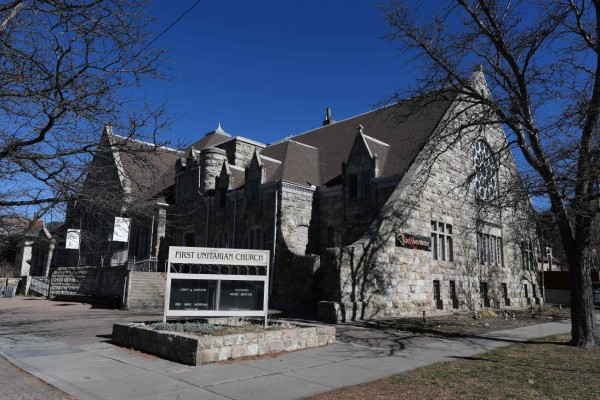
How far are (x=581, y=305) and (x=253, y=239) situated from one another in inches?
687

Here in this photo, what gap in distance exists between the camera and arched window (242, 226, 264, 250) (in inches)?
1008

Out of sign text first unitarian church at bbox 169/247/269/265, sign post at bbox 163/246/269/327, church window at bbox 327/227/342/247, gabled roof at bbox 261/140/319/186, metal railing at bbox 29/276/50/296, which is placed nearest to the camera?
sign post at bbox 163/246/269/327

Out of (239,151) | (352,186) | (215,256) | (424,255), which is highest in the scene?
(239,151)

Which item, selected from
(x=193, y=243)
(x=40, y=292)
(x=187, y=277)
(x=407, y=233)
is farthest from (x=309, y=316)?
(x=40, y=292)

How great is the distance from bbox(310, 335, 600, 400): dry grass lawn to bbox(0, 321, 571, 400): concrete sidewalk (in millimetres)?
496

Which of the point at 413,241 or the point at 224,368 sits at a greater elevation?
the point at 413,241

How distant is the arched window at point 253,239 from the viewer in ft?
84.0

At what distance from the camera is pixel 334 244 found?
24.6m

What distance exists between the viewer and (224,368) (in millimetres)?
8602

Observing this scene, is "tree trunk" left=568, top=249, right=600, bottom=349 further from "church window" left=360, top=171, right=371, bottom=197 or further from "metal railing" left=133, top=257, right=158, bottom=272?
"metal railing" left=133, top=257, right=158, bottom=272

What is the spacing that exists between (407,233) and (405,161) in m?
4.31

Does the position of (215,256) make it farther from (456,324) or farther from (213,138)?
(213,138)

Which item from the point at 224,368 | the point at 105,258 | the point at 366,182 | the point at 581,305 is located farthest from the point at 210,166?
the point at 581,305

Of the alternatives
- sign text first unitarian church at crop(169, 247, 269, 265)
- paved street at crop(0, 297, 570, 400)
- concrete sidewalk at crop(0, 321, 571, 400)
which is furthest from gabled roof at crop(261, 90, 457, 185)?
concrete sidewalk at crop(0, 321, 571, 400)
